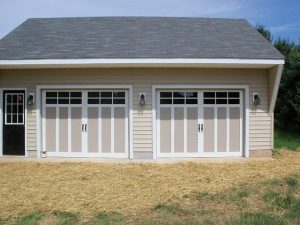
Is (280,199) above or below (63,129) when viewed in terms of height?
below

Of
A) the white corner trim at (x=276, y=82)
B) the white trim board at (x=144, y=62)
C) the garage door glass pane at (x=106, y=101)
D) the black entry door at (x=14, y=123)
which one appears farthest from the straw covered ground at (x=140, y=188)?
the white trim board at (x=144, y=62)

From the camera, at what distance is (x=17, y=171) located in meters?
8.75

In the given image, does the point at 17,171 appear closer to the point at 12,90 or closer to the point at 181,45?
the point at 12,90

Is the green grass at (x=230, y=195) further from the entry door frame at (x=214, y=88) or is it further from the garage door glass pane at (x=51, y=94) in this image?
the garage door glass pane at (x=51, y=94)

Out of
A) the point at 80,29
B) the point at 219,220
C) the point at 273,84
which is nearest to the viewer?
the point at 219,220

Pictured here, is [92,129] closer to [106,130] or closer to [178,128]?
[106,130]

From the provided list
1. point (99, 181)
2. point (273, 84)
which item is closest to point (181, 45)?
point (273, 84)

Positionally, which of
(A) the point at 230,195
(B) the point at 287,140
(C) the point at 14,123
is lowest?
(A) the point at 230,195

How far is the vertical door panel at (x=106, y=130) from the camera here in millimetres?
10805

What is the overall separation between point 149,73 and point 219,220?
6.10 m

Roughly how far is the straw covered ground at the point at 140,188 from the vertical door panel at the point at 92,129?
1331mm

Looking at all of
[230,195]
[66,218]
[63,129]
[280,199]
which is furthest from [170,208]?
[63,129]

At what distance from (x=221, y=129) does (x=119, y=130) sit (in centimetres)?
310

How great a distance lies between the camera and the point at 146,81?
1062 cm
